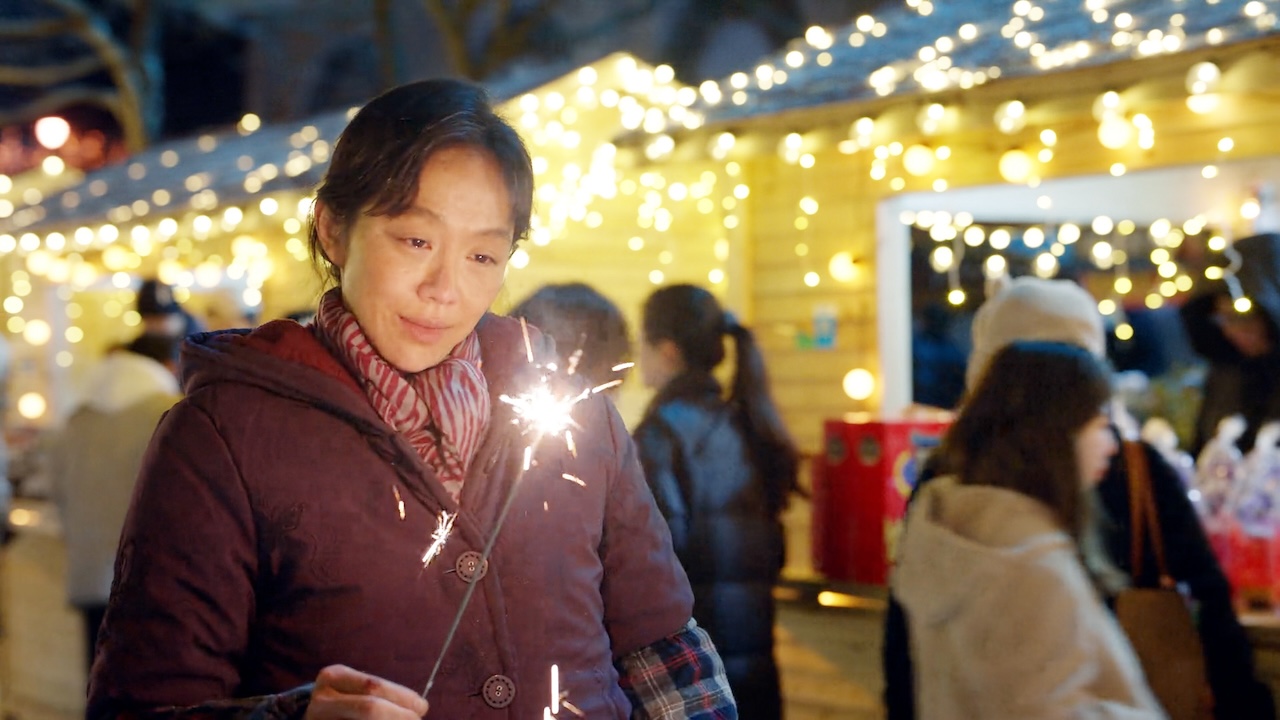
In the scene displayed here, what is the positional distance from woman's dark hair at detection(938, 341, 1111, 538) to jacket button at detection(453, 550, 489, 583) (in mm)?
1784

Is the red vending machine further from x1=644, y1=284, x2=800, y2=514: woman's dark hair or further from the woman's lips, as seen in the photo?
the woman's lips

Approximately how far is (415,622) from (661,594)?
0.43 meters

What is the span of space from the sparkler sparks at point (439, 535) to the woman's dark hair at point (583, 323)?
90.1 inches

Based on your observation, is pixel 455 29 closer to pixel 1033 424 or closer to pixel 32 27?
pixel 32 27

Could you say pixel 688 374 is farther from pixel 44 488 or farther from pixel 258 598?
pixel 44 488

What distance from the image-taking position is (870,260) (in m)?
6.68

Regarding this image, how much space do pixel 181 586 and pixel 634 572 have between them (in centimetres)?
66

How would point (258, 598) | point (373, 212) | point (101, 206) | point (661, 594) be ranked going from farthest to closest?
point (101, 206), point (661, 594), point (373, 212), point (258, 598)

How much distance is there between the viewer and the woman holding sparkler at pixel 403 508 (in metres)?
1.57

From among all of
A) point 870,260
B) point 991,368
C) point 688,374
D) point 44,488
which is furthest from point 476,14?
point 991,368

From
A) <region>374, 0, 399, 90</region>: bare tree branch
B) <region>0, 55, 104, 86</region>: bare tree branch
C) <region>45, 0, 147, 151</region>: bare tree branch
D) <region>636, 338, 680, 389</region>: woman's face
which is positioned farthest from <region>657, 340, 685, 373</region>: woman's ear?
<region>0, 55, 104, 86</region>: bare tree branch

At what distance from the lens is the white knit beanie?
384 cm

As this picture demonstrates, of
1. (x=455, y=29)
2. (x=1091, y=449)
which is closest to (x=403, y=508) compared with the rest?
(x=1091, y=449)

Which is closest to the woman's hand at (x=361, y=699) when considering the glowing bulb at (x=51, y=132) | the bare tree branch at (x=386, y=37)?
the bare tree branch at (x=386, y=37)
